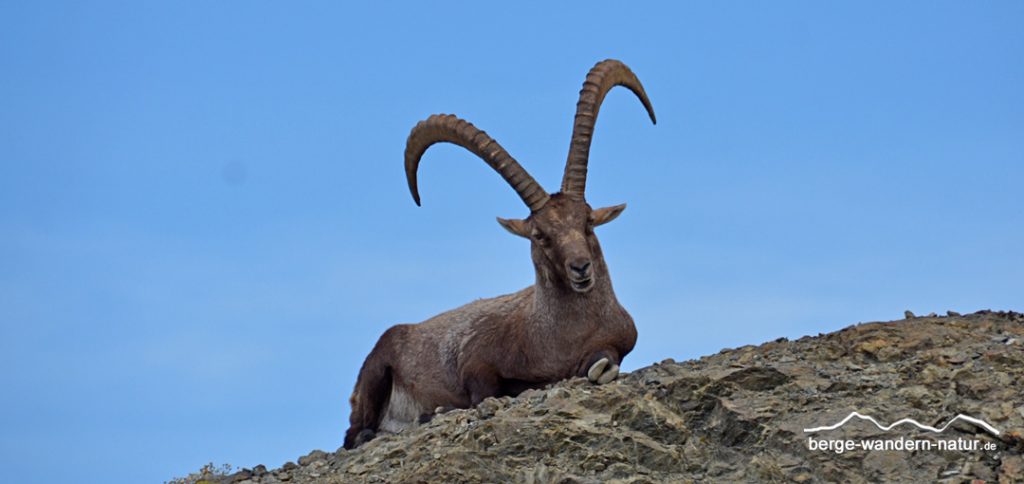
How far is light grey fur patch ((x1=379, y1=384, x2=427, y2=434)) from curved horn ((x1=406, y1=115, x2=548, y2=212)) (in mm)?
2579

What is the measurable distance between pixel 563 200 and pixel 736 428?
4.39m

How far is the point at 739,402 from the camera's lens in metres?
11.5

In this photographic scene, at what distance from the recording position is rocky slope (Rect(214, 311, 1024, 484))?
10602 millimetres

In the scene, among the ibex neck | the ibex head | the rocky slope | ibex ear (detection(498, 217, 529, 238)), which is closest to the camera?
the rocky slope

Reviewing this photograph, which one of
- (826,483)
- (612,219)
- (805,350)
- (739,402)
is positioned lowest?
(826,483)

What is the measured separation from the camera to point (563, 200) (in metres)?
14.8

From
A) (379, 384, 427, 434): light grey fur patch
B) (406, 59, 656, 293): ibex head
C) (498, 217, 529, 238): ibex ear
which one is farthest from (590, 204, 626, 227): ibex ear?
(379, 384, 427, 434): light grey fur patch

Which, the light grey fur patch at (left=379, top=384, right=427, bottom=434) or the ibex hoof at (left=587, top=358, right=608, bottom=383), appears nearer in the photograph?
the ibex hoof at (left=587, top=358, right=608, bottom=383)

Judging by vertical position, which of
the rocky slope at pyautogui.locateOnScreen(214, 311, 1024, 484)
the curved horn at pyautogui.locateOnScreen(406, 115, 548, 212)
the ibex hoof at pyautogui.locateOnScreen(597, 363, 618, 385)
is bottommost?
the rocky slope at pyautogui.locateOnScreen(214, 311, 1024, 484)

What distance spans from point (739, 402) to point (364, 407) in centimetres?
707

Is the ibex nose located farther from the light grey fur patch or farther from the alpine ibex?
the light grey fur patch

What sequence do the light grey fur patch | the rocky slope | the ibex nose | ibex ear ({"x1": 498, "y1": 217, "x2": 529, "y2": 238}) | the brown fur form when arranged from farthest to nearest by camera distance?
the light grey fur patch
ibex ear ({"x1": 498, "y1": 217, "x2": 529, "y2": 238})
the brown fur
the ibex nose
the rocky slope

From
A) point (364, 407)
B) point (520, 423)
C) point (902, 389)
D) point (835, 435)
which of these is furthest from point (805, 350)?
point (364, 407)

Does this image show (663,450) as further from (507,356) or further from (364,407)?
(364,407)
